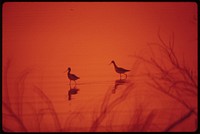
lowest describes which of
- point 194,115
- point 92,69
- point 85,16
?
point 194,115

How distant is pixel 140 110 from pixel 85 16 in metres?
0.68

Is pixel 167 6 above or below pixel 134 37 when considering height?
above

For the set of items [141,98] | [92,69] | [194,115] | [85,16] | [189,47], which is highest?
[85,16]

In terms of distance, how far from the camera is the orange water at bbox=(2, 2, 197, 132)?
1725 millimetres

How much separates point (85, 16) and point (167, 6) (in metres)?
0.51

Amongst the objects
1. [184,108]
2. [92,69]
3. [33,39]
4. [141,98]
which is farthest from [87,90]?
[184,108]

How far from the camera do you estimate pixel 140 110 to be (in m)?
1.78

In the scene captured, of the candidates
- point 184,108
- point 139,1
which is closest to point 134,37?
point 139,1

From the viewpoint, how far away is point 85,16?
174 centimetres

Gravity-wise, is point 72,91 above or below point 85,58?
below

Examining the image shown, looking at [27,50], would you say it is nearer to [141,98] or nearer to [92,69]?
[92,69]

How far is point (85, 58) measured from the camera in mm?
1740

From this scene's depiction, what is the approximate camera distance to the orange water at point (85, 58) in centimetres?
172

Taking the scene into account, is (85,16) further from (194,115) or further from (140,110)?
(194,115)
